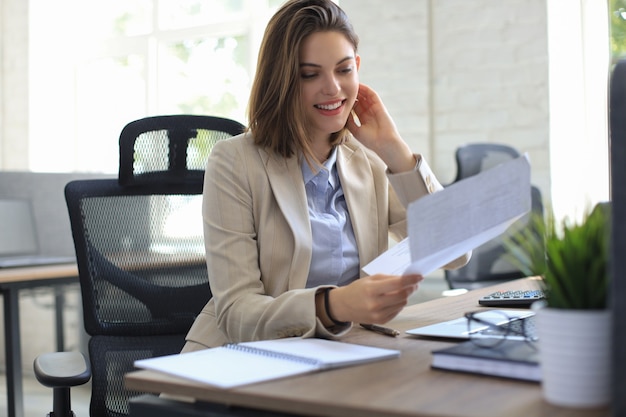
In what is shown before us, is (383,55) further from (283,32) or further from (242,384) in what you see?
(242,384)

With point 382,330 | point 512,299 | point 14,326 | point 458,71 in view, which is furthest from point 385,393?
point 458,71

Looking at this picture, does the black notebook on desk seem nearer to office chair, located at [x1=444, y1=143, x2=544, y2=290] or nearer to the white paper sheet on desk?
the white paper sheet on desk

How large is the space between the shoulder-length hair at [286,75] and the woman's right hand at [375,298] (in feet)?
1.48

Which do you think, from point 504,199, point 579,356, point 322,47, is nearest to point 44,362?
point 322,47

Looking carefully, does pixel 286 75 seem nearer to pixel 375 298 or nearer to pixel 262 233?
pixel 262 233

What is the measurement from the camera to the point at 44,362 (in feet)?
4.76

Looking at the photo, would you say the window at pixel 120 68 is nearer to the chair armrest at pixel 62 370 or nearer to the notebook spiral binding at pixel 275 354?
the chair armrest at pixel 62 370

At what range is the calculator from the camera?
1484 millimetres

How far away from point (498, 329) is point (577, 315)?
36 cm

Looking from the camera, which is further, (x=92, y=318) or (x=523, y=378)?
(x=92, y=318)

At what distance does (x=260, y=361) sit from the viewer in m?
0.97

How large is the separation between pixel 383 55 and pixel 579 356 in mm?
2933

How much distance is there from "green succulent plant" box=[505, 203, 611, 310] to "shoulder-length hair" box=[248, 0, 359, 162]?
788 mm

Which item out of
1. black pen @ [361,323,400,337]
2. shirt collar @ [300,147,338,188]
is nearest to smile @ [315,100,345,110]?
shirt collar @ [300,147,338,188]
